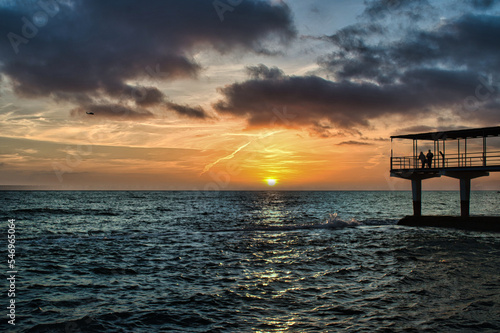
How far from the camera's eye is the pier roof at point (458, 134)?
35.5 m

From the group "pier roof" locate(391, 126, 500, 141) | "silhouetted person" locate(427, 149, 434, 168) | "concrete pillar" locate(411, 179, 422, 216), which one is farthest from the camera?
"concrete pillar" locate(411, 179, 422, 216)

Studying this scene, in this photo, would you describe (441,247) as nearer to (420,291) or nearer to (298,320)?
(420,291)

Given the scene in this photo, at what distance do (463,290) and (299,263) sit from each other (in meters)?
8.30

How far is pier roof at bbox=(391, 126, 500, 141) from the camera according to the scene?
3548 centimetres

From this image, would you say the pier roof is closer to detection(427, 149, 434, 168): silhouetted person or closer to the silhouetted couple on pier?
detection(427, 149, 434, 168): silhouetted person

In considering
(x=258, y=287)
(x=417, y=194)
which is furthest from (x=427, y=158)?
(x=258, y=287)

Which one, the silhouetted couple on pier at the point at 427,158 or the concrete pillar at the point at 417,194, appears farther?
the concrete pillar at the point at 417,194

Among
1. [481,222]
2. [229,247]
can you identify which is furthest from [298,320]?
[481,222]

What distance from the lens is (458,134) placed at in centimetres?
3794

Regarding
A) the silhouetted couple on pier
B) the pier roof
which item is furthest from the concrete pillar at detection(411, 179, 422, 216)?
the pier roof

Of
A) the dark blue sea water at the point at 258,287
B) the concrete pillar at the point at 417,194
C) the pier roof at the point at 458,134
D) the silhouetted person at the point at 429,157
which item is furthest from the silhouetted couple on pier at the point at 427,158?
the dark blue sea water at the point at 258,287

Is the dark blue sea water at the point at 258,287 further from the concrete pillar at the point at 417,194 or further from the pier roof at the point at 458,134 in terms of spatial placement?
the concrete pillar at the point at 417,194

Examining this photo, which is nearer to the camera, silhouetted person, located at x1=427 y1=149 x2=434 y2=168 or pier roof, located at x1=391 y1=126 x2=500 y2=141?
pier roof, located at x1=391 y1=126 x2=500 y2=141

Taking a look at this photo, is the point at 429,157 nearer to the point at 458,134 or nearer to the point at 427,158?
the point at 427,158
